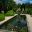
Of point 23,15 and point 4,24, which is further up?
point 23,15

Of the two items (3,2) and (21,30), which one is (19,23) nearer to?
(21,30)

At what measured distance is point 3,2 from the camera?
5.24 ft

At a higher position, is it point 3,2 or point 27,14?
point 3,2

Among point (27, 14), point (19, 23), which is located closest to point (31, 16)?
point (27, 14)

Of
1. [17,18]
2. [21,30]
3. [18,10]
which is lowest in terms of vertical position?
[21,30]

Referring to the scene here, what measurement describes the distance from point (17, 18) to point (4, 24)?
0.61ft

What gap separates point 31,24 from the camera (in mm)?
1590

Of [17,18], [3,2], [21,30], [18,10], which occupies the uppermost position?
[3,2]

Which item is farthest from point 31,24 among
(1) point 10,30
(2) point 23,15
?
(1) point 10,30

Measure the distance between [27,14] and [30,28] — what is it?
0.19m

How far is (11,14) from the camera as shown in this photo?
159cm

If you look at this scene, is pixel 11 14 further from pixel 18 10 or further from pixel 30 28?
pixel 30 28

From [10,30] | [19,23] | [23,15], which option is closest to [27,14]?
[23,15]

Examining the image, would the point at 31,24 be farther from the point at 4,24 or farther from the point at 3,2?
the point at 3,2
